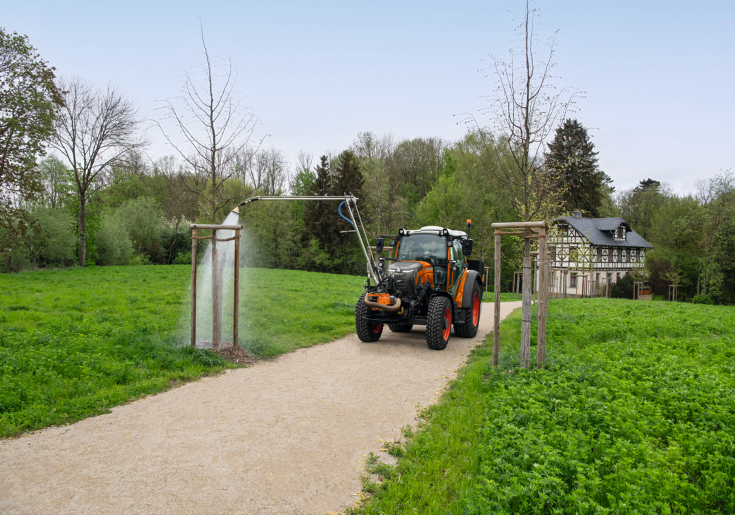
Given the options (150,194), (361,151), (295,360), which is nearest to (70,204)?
(150,194)

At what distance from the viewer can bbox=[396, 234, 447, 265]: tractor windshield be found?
30.7ft

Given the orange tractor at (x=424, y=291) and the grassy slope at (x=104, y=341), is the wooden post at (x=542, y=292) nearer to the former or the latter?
the orange tractor at (x=424, y=291)

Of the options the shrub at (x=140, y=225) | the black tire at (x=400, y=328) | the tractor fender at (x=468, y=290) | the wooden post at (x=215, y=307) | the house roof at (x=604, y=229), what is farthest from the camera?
the house roof at (x=604, y=229)

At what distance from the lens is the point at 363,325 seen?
8.78 meters

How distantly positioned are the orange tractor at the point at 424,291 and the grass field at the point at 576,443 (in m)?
2.14

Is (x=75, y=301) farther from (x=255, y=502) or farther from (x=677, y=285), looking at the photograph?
(x=677, y=285)

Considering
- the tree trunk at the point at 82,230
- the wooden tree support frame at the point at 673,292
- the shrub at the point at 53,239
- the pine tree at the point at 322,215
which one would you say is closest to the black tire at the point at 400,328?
the shrub at the point at 53,239

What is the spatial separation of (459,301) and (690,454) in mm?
5877

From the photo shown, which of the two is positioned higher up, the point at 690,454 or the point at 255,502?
the point at 690,454

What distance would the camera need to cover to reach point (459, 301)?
9.35 m

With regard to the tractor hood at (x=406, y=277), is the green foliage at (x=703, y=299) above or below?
below

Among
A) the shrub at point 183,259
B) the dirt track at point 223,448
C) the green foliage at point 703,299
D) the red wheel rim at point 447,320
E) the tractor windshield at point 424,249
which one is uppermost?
the tractor windshield at point 424,249

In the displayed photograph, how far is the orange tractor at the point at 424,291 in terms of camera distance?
8.33m

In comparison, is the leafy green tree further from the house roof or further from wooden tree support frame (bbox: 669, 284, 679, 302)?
wooden tree support frame (bbox: 669, 284, 679, 302)
